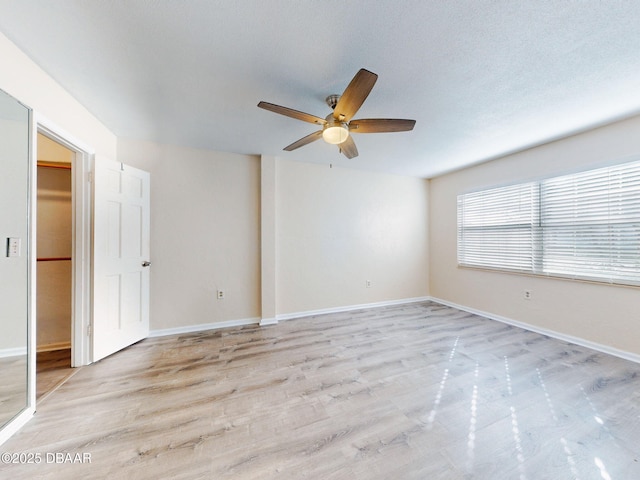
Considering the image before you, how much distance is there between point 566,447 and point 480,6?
2.54 meters

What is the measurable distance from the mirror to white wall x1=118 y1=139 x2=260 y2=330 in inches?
52.7

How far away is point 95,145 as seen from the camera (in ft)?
7.70

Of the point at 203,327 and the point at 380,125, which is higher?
the point at 380,125

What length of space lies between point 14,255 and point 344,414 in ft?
8.09

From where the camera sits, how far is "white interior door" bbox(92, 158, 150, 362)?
7.45 ft

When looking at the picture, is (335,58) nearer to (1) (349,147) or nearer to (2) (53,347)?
(1) (349,147)

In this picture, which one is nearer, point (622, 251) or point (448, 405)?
point (448, 405)

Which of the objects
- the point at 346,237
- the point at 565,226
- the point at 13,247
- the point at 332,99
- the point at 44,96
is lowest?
the point at 13,247

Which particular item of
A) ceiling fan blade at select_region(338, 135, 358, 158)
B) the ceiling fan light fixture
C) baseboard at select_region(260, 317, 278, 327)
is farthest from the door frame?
ceiling fan blade at select_region(338, 135, 358, 158)

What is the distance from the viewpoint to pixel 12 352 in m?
1.53

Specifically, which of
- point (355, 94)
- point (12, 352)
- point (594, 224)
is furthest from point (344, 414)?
point (594, 224)

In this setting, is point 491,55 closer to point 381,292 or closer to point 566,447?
point 566,447

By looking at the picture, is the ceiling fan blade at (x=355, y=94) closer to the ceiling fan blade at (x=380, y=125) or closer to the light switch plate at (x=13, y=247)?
the ceiling fan blade at (x=380, y=125)

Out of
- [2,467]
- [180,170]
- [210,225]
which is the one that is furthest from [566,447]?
[180,170]
